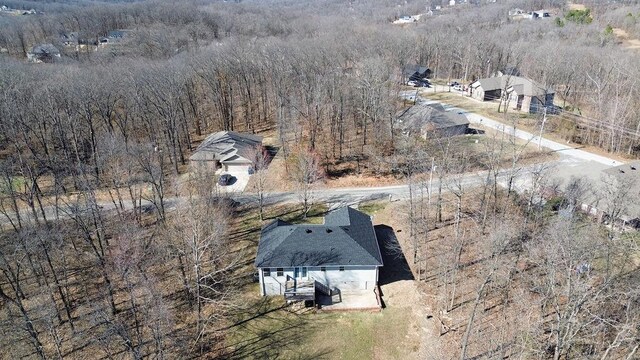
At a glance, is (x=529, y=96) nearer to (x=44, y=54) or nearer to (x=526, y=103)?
(x=526, y=103)

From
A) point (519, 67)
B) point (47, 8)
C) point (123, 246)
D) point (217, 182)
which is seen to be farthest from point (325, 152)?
point (47, 8)

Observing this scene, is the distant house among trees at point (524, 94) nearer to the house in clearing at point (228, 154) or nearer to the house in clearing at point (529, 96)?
the house in clearing at point (529, 96)

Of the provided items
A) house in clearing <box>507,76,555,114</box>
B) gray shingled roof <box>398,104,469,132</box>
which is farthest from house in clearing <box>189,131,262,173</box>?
house in clearing <box>507,76,555,114</box>

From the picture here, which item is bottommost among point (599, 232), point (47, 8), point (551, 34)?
point (599, 232)

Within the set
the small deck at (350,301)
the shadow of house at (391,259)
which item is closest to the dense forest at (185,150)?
the small deck at (350,301)

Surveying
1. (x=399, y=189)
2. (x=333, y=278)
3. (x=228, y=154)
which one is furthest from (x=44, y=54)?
(x=333, y=278)

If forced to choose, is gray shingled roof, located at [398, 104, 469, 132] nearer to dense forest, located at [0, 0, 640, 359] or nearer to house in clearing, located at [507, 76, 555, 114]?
dense forest, located at [0, 0, 640, 359]

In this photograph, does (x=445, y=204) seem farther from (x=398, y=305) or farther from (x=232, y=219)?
(x=232, y=219)
